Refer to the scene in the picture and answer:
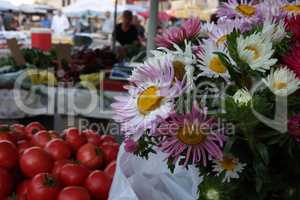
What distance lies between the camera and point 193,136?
72 centimetres

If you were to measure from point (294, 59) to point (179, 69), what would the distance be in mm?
200

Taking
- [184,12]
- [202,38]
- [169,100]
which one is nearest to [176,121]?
[169,100]

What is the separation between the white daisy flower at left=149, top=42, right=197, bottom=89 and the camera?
2.59 feet

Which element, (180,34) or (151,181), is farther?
(151,181)

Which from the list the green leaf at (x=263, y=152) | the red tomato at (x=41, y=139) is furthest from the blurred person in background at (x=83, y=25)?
the green leaf at (x=263, y=152)

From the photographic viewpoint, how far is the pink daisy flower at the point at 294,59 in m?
0.77

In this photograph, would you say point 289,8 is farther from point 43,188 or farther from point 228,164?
point 43,188

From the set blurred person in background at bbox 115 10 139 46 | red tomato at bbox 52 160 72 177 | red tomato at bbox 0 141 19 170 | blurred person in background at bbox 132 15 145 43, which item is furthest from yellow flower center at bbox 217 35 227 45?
blurred person in background at bbox 132 15 145 43

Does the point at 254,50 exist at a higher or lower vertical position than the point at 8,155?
higher

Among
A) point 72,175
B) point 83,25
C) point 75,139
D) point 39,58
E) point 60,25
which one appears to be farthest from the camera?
point 83,25

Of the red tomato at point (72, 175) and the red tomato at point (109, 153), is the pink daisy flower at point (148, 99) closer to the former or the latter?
the red tomato at point (72, 175)

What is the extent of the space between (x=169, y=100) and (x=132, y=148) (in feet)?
0.56

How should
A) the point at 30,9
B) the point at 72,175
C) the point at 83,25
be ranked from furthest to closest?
the point at 30,9 → the point at 83,25 → the point at 72,175

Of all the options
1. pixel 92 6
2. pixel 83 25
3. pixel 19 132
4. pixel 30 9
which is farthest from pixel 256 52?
pixel 30 9
